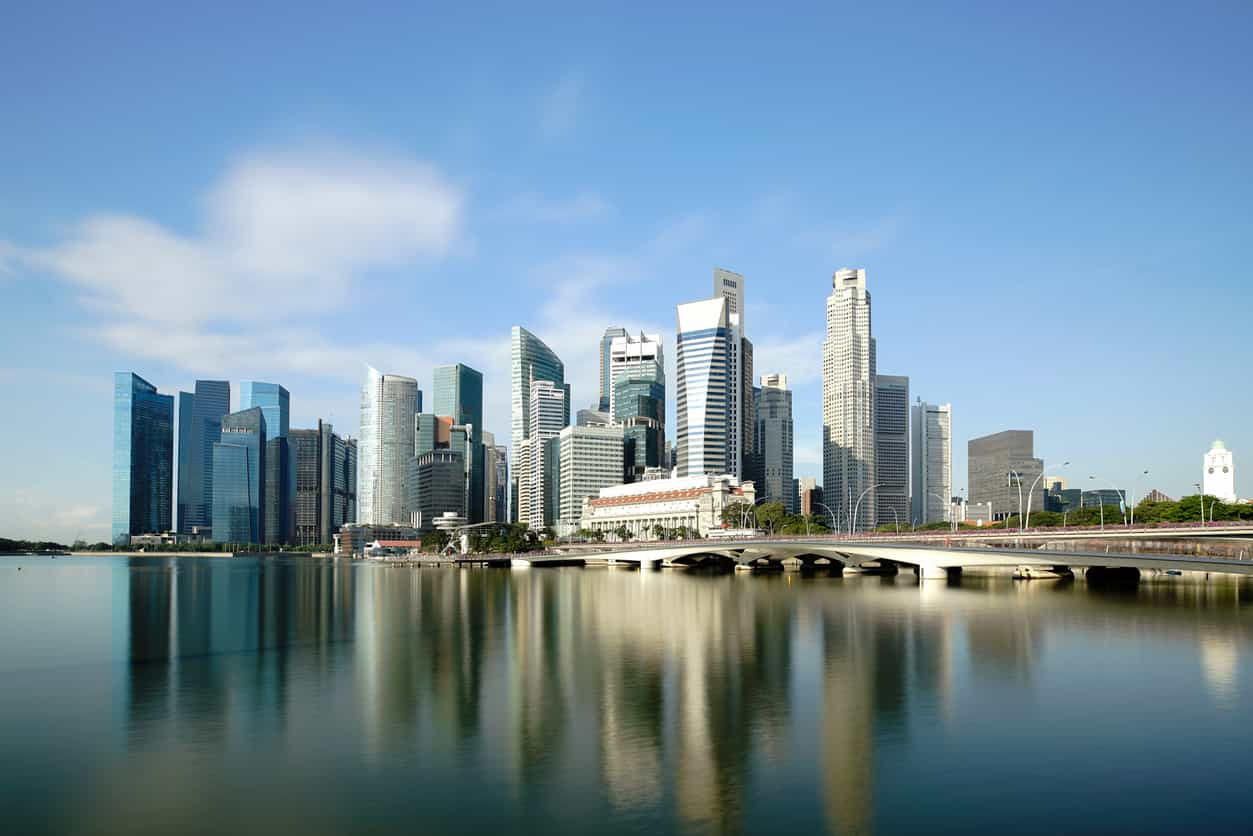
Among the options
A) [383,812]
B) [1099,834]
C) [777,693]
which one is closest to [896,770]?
[1099,834]

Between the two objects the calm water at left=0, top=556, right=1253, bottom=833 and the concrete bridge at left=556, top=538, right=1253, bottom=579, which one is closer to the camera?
the calm water at left=0, top=556, right=1253, bottom=833

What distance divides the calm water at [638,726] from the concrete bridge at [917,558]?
639 cm

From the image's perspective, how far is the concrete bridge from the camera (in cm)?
7856

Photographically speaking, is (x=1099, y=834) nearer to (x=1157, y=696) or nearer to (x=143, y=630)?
(x=1157, y=696)

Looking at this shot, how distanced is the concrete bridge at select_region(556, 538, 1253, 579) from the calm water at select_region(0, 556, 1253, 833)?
639 centimetres

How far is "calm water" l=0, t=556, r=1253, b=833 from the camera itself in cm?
2675

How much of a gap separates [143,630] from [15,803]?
5206cm

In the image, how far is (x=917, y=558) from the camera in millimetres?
127375

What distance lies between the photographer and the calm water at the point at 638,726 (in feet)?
87.8

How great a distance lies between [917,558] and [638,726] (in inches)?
3943

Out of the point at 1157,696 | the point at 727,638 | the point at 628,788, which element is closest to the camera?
the point at 628,788

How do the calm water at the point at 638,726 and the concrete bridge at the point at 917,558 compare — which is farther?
the concrete bridge at the point at 917,558

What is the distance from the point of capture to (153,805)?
27.5 metres

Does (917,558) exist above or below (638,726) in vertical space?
below
